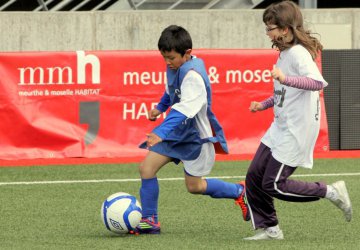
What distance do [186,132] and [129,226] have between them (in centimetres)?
80

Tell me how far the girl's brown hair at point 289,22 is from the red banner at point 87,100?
6744mm

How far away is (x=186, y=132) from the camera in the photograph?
860 cm

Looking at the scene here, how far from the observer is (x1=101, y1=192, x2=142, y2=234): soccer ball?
8.46m

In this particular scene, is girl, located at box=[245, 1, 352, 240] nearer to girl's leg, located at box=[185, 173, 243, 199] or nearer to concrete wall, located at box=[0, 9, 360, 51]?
girl's leg, located at box=[185, 173, 243, 199]

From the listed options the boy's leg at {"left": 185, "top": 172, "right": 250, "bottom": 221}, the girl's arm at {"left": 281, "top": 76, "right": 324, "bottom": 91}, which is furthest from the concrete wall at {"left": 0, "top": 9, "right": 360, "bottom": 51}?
the girl's arm at {"left": 281, "top": 76, "right": 324, "bottom": 91}

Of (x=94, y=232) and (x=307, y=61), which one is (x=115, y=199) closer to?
(x=94, y=232)

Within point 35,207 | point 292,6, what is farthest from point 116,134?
point 292,6

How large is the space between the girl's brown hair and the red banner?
6744 millimetres

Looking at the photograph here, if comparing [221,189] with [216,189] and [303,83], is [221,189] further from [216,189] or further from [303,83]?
[303,83]

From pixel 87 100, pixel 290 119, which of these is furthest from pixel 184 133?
pixel 87 100

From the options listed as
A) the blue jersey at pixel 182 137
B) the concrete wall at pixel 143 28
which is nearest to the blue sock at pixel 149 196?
the blue jersey at pixel 182 137

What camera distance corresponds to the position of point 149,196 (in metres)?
8.61

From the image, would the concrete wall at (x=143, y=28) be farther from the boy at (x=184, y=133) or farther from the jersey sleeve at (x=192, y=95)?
the jersey sleeve at (x=192, y=95)

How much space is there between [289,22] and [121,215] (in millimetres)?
1867
